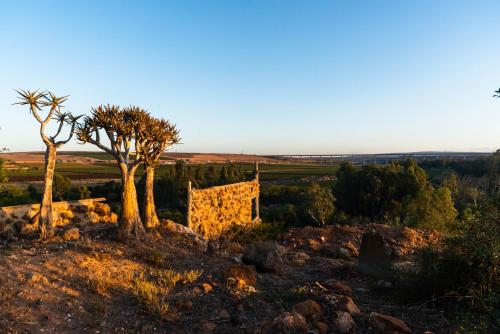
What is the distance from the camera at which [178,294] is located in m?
6.45

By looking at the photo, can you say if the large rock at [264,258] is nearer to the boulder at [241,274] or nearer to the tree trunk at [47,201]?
the boulder at [241,274]

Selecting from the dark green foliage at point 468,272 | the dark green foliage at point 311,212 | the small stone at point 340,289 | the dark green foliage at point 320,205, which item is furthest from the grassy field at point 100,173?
the dark green foliage at point 468,272

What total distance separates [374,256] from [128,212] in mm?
6823

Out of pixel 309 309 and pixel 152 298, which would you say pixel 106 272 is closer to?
pixel 152 298

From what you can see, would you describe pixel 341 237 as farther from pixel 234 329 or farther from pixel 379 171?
pixel 379 171

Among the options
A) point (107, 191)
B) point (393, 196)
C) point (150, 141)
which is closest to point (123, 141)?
point (150, 141)

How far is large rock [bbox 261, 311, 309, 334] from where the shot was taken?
5052mm

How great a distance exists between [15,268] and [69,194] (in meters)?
32.7

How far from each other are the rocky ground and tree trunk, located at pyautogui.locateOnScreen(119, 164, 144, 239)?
1.38 ft

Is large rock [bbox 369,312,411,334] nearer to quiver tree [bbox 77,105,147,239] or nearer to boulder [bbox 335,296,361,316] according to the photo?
boulder [bbox 335,296,361,316]

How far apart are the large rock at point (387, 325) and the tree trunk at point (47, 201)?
27.5 ft

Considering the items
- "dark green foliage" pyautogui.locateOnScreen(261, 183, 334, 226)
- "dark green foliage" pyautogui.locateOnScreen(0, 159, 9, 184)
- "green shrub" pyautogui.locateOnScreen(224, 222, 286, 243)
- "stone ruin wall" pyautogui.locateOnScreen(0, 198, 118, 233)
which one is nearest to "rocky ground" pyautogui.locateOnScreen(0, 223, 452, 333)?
"stone ruin wall" pyautogui.locateOnScreen(0, 198, 118, 233)

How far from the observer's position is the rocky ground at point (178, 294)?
5250mm

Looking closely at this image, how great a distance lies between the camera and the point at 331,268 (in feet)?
31.9
